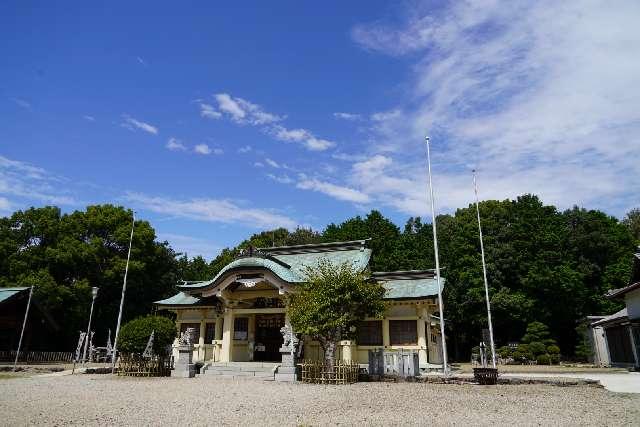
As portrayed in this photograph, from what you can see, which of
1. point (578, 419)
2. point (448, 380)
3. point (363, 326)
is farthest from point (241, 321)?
point (578, 419)

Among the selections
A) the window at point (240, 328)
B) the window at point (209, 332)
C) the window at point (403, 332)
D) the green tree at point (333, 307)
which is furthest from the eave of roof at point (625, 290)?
the window at point (209, 332)

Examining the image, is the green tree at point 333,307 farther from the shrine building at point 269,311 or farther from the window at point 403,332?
the window at point 403,332

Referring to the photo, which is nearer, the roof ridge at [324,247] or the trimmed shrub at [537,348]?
the roof ridge at [324,247]

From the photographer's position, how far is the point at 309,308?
1719cm

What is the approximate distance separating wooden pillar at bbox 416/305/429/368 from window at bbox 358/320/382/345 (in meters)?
2.02

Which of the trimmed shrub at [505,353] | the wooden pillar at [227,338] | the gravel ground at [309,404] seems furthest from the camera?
the trimmed shrub at [505,353]

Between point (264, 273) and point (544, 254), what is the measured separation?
91.7 feet

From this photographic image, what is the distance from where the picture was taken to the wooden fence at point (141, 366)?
735 inches

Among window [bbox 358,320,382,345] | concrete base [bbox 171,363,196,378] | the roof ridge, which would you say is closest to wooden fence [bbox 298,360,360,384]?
window [bbox 358,320,382,345]

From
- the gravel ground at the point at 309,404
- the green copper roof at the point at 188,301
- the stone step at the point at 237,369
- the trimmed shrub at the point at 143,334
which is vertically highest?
the green copper roof at the point at 188,301

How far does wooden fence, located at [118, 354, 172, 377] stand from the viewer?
61.3 ft

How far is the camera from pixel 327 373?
53.3 ft

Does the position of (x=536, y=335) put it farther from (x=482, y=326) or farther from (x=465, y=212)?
(x=465, y=212)

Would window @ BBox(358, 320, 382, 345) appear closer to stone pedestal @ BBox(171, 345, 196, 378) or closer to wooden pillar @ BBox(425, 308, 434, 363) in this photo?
wooden pillar @ BBox(425, 308, 434, 363)
